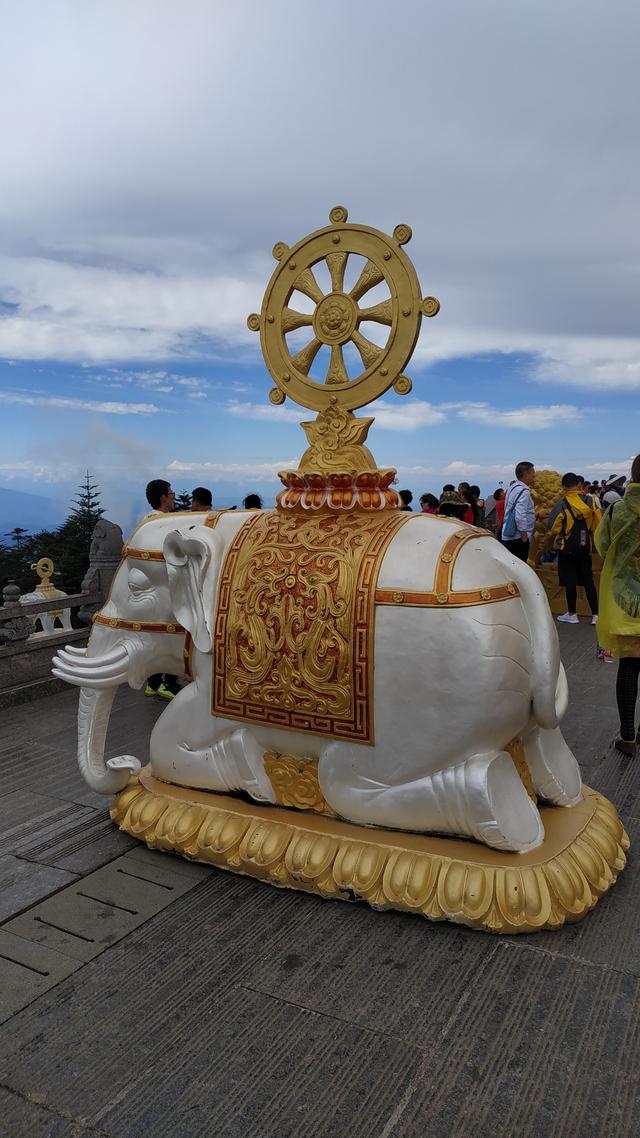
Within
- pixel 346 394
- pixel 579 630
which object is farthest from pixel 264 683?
pixel 579 630

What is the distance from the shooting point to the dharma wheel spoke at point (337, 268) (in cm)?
315

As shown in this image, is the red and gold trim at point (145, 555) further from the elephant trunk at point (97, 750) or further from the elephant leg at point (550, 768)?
the elephant leg at point (550, 768)

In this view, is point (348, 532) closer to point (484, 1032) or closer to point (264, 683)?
point (264, 683)

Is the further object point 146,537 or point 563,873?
point 146,537

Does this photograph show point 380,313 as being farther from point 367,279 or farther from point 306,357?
point 306,357

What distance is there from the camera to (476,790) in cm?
287

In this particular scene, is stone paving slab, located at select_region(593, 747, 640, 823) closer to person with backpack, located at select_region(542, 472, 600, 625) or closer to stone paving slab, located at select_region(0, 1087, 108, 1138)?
stone paving slab, located at select_region(0, 1087, 108, 1138)

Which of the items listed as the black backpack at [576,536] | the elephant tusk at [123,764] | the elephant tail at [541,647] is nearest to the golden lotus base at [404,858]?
the elephant tusk at [123,764]

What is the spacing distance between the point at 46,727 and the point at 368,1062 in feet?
12.2

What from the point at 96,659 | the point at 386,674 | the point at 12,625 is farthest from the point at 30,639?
the point at 386,674

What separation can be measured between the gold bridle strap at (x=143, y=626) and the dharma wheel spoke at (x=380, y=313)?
4.96ft

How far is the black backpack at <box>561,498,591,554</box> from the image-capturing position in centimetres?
775

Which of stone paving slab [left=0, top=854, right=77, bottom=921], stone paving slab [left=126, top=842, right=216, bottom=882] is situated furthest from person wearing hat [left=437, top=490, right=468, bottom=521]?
stone paving slab [left=0, top=854, right=77, bottom=921]

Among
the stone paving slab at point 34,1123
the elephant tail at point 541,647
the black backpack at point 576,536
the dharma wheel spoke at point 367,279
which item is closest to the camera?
the stone paving slab at point 34,1123
